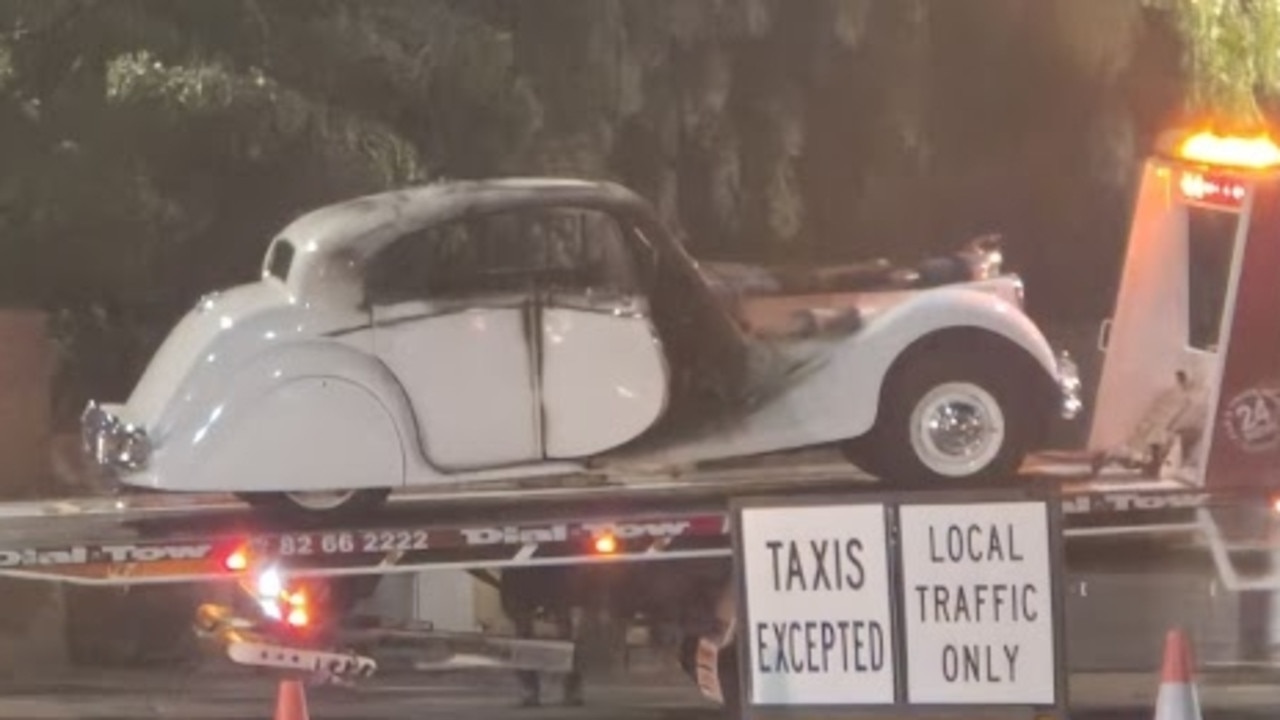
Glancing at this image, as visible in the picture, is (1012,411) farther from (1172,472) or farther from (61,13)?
(61,13)

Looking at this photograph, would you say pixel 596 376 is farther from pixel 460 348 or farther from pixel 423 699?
pixel 423 699

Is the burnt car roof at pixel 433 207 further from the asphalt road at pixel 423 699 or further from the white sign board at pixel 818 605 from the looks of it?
the white sign board at pixel 818 605

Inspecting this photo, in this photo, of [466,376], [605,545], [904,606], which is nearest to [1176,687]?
[904,606]

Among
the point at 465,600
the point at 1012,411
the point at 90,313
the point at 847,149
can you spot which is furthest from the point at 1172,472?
the point at 90,313

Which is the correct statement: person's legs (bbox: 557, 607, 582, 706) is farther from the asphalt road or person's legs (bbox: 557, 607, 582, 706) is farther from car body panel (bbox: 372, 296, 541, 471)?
car body panel (bbox: 372, 296, 541, 471)

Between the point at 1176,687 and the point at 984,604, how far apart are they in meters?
0.92

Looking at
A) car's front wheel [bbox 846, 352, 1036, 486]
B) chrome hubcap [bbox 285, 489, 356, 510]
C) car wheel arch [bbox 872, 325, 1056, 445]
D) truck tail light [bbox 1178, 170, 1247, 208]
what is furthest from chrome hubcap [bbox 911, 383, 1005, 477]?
chrome hubcap [bbox 285, 489, 356, 510]

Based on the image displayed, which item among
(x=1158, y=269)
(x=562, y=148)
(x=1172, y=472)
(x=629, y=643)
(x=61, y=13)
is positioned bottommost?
(x=629, y=643)

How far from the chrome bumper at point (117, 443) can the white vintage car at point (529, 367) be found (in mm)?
10

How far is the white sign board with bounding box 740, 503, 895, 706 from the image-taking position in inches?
241

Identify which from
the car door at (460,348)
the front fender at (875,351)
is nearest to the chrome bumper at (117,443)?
the car door at (460,348)

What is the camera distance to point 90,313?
9.30m

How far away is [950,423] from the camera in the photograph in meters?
8.02

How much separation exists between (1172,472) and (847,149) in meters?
1.98
